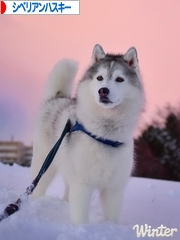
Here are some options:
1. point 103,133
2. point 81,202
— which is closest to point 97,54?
point 103,133

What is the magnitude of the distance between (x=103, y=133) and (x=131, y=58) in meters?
0.72

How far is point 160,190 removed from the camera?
5465 millimetres

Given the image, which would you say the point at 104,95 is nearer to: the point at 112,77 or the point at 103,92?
the point at 103,92

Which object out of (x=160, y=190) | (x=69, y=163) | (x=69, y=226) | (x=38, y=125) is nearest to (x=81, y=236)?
(x=69, y=226)

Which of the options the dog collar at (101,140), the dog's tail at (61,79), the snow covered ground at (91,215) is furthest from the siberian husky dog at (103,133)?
the dog's tail at (61,79)

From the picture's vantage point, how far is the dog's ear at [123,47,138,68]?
10.8ft

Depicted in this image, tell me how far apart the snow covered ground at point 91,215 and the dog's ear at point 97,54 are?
4.48ft

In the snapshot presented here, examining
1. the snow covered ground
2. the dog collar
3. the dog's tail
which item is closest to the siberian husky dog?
the dog collar

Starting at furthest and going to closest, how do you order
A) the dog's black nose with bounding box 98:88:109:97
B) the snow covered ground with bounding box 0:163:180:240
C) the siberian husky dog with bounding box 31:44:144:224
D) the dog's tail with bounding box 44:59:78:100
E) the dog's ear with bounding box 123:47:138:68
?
the dog's tail with bounding box 44:59:78:100, the dog's ear with bounding box 123:47:138:68, the siberian husky dog with bounding box 31:44:144:224, the dog's black nose with bounding box 98:88:109:97, the snow covered ground with bounding box 0:163:180:240

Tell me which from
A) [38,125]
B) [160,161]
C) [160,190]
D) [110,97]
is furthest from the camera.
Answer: [160,161]

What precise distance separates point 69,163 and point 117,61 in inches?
36.8

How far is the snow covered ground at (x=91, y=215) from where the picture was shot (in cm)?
270

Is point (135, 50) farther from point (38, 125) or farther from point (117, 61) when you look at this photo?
point (38, 125)

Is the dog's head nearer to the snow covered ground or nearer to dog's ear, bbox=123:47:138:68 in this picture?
dog's ear, bbox=123:47:138:68
